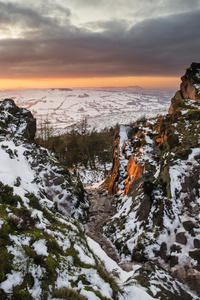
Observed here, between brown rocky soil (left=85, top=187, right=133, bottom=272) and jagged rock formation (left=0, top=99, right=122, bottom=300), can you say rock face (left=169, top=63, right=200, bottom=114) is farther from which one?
jagged rock formation (left=0, top=99, right=122, bottom=300)

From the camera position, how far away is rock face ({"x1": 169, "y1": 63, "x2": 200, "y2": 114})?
2244 centimetres

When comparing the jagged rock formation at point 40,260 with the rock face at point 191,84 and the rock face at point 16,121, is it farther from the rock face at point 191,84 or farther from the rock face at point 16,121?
the rock face at point 191,84

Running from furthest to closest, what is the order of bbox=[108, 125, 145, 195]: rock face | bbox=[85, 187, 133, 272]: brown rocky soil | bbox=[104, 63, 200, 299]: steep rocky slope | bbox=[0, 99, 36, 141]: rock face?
bbox=[108, 125, 145, 195]: rock face < bbox=[0, 99, 36, 141]: rock face < bbox=[85, 187, 133, 272]: brown rocky soil < bbox=[104, 63, 200, 299]: steep rocky slope

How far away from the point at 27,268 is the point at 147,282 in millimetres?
4435

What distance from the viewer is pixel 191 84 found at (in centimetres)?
2311

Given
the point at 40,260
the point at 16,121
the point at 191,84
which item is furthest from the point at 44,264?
the point at 191,84

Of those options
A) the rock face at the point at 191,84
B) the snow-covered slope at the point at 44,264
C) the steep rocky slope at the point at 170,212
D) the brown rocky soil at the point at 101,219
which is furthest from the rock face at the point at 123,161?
the snow-covered slope at the point at 44,264

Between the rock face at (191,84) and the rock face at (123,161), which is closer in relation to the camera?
the rock face at (191,84)

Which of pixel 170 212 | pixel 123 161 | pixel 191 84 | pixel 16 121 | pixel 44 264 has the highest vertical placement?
pixel 191 84

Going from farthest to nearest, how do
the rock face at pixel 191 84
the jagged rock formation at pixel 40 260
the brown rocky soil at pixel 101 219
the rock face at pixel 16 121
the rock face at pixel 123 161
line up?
the rock face at pixel 123 161, the rock face at pixel 191 84, the rock face at pixel 16 121, the brown rocky soil at pixel 101 219, the jagged rock formation at pixel 40 260

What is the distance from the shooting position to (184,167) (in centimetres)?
1285

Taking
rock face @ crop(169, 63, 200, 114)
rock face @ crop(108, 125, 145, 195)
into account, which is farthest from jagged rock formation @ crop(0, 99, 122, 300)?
rock face @ crop(169, 63, 200, 114)

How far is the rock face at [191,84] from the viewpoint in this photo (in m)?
22.4

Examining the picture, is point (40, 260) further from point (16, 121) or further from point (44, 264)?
point (16, 121)
